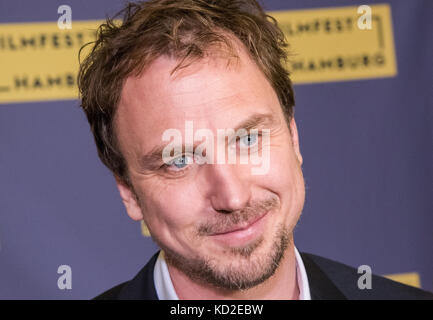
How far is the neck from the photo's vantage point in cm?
135

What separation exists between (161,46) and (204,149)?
26 cm

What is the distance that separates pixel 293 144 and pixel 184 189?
336 mm

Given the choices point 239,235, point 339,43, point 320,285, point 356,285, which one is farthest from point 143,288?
point 339,43

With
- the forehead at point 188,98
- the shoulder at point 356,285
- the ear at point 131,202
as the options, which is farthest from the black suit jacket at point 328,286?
the forehead at point 188,98

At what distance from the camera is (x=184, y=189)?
4.23 ft

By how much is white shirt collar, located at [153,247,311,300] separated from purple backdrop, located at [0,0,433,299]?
0.51 m

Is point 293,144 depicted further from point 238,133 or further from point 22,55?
point 22,55

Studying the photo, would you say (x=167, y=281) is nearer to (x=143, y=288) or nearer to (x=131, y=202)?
(x=143, y=288)

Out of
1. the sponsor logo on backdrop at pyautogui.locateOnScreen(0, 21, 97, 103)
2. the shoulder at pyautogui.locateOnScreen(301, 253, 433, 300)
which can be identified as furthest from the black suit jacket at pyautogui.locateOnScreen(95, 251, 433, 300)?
the sponsor logo on backdrop at pyautogui.locateOnScreen(0, 21, 97, 103)

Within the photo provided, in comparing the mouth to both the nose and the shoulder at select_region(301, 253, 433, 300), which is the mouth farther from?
the shoulder at select_region(301, 253, 433, 300)

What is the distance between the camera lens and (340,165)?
2057 millimetres

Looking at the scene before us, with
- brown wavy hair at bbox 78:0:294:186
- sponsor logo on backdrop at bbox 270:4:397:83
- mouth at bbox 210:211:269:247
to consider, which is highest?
sponsor logo on backdrop at bbox 270:4:397:83

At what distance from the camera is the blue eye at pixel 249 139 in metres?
1.29
